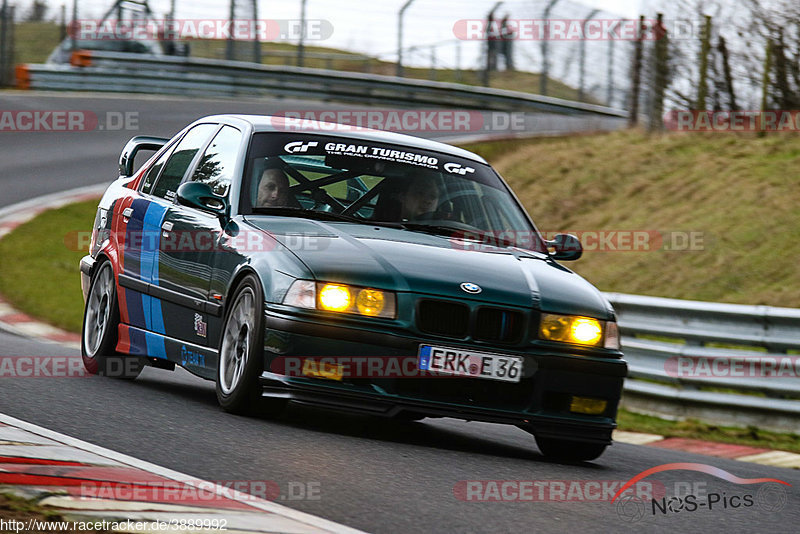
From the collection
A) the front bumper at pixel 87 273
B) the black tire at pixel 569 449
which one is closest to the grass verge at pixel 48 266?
the front bumper at pixel 87 273

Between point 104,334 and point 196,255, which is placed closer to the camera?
point 196,255

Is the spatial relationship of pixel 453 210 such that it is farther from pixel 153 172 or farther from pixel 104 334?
pixel 104 334

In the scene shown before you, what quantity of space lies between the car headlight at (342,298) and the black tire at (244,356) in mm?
201

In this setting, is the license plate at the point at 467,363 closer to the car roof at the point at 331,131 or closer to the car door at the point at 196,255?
the car door at the point at 196,255

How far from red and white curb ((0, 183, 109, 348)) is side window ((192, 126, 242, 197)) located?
401 cm

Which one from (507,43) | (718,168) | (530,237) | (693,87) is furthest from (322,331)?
(507,43)

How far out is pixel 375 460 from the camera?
5.42 meters

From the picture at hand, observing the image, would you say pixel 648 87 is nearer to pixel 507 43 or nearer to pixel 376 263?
pixel 507 43

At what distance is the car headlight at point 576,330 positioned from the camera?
6059 millimetres

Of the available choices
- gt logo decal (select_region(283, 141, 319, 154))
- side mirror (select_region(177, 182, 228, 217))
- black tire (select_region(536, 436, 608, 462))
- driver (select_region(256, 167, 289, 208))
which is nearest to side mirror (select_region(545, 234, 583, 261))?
black tire (select_region(536, 436, 608, 462))

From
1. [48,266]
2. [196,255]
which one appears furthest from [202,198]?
[48,266]

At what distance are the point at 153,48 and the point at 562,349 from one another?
2345 cm

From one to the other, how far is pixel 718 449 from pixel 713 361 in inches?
38.2

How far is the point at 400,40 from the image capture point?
2900 cm
